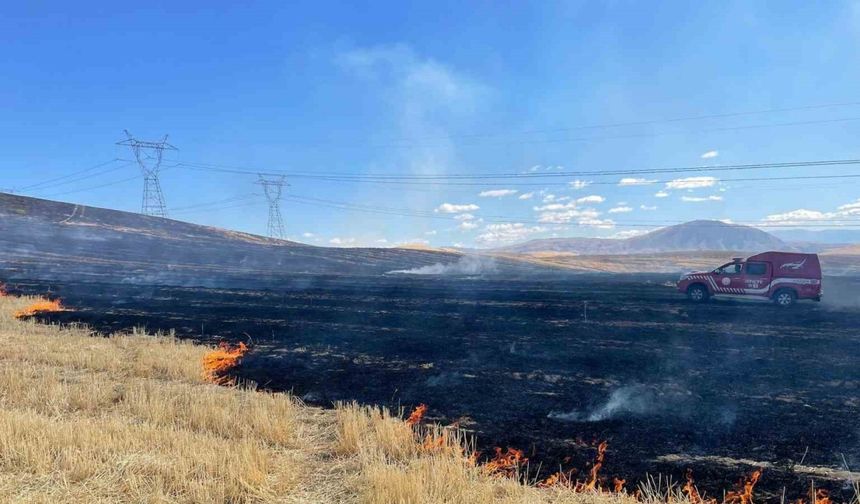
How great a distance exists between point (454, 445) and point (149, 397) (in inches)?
205

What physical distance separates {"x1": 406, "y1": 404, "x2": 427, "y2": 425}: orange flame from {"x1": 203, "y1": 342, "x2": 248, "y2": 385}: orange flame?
4.14 m

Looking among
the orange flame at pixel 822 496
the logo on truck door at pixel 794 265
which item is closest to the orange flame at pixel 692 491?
the orange flame at pixel 822 496

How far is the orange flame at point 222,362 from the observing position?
10430 millimetres

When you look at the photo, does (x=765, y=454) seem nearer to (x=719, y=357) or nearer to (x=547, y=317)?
(x=719, y=357)

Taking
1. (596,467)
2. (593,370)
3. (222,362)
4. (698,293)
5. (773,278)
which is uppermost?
(773,278)

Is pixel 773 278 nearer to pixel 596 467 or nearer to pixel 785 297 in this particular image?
pixel 785 297

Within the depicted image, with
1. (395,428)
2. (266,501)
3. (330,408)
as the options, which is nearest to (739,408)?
(395,428)

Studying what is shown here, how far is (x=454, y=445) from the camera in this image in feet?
21.6

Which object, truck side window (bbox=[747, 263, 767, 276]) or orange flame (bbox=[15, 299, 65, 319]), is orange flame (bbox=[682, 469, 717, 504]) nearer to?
truck side window (bbox=[747, 263, 767, 276])

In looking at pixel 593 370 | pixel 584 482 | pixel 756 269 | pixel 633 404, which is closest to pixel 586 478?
pixel 584 482

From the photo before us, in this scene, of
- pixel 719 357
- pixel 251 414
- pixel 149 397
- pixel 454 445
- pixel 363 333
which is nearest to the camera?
pixel 454 445

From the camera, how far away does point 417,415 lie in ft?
27.4

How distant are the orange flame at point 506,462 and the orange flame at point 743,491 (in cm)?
241

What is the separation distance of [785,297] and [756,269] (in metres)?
1.77
